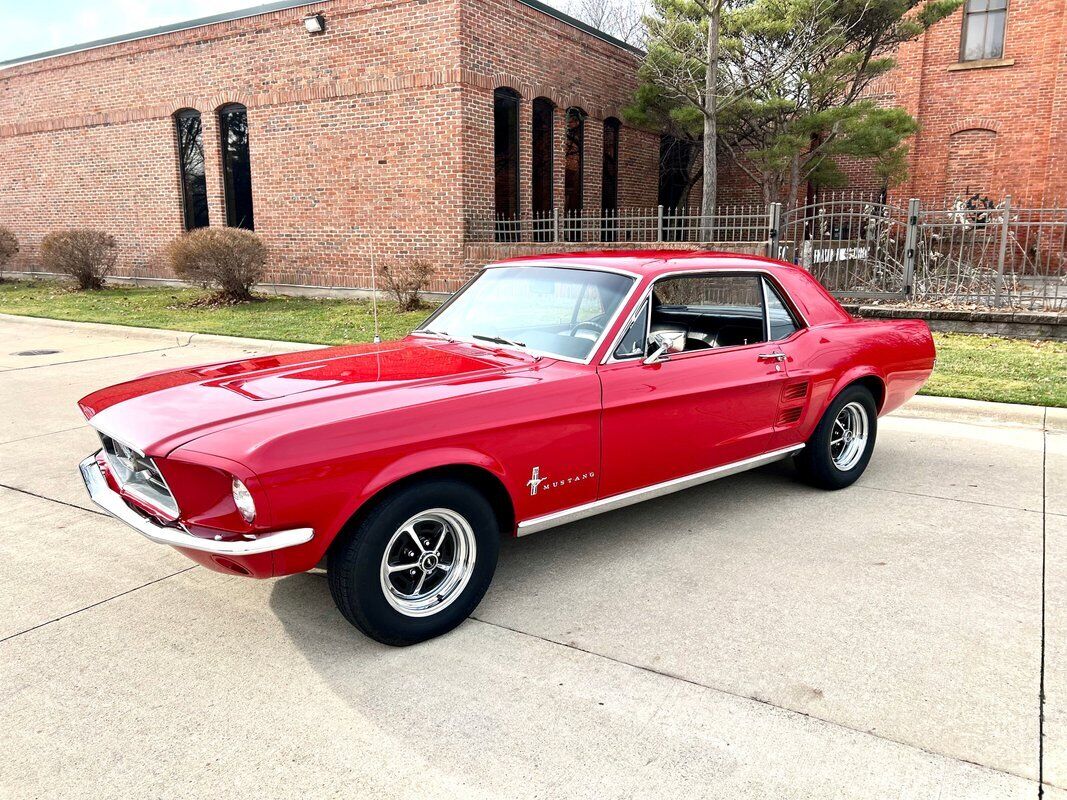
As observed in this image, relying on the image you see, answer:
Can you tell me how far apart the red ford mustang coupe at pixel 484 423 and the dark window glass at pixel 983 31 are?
18232 millimetres

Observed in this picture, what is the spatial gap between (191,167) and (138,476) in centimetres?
1665

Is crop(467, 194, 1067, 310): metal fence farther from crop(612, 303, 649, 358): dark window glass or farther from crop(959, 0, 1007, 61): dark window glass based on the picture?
crop(959, 0, 1007, 61): dark window glass

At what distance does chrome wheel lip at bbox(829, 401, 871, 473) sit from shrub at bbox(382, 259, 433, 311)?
941 cm

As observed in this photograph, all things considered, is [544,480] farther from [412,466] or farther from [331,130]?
[331,130]

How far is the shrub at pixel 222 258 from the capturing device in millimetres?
14469

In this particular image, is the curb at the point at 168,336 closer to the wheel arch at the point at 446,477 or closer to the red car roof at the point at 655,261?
the red car roof at the point at 655,261

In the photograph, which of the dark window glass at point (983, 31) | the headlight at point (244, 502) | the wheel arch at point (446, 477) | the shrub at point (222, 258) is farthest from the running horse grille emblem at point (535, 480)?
the dark window glass at point (983, 31)

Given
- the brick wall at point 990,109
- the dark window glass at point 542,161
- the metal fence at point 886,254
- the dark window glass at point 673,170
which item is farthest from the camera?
the dark window glass at point 673,170

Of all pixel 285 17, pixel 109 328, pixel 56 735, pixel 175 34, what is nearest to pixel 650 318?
pixel 56 735

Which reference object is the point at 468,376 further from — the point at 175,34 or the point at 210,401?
the point at 175,34

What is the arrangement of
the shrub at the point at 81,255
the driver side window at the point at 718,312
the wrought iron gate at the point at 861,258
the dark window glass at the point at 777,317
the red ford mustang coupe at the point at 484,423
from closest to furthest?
the red ford mustang coupe at the point at 484,423 < the driver side window at the point at 718,312 < the dark window glass at the point at 777,317 < the wrought iron gate at the point at 861,258 < the shrub at the point at 81,255

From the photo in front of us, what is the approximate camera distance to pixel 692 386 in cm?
403

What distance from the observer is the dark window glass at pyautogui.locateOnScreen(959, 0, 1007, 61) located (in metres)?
18.9

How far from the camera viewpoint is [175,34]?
55.3 ft
